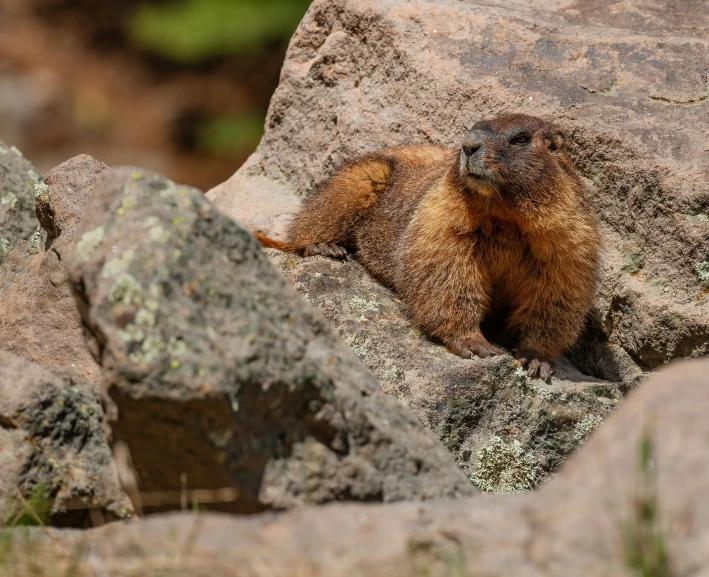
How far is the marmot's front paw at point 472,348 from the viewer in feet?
22.4

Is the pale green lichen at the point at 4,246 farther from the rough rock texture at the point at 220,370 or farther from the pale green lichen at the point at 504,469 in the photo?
the pale green lichen at the point at 504,469

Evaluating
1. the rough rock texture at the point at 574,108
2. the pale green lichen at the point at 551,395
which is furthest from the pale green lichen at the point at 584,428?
the rough rock texture at the point at 574,108

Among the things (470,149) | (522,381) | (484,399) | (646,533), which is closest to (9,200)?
(470,149)

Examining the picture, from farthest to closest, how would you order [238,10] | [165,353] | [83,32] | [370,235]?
[83,32]
[238,10]
[370,235]
[165,353]

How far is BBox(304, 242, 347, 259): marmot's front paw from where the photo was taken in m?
8.30

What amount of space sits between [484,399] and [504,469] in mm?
465

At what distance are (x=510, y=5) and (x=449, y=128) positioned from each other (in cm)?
164

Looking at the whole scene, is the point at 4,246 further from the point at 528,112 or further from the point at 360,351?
the point at 528,112

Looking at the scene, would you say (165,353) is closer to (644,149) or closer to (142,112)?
(644,149)

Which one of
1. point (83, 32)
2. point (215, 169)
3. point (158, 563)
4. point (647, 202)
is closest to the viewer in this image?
point (158, 563)

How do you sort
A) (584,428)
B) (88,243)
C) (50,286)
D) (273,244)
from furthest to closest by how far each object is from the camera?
(273,244) < (50,286) < (584,428) < (88,243)

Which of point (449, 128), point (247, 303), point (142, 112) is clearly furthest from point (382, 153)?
point (142, 112)

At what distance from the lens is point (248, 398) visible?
371 centimetres

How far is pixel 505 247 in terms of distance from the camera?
7066mm
